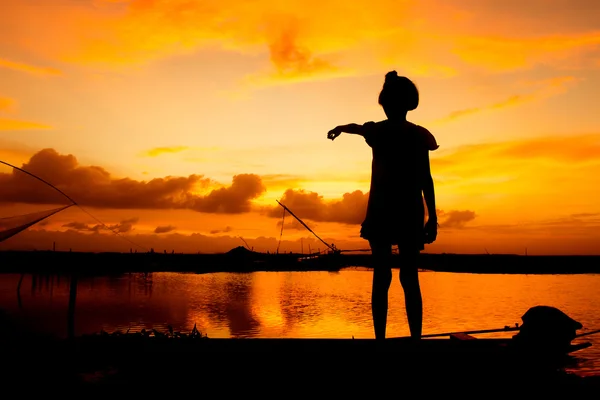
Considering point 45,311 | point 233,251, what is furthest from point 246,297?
point 233,251

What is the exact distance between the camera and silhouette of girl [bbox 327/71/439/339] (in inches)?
191

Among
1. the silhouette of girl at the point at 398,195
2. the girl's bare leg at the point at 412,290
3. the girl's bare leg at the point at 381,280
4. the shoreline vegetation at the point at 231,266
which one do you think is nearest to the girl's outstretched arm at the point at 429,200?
the silhouette of girl at the point at 398,195

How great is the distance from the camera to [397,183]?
4.93 metres

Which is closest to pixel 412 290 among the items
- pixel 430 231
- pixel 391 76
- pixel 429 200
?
pixel 430 231

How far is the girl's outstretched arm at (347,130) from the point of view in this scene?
4.92 m

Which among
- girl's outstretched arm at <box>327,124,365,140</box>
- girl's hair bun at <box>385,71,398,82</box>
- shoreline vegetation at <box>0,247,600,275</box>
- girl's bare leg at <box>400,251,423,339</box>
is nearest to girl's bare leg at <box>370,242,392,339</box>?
girl's bare leg at <box>400,251,423,339</box>

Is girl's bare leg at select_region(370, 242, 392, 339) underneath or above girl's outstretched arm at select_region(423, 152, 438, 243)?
underneath

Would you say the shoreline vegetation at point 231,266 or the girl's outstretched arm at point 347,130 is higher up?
the girl's outstretched arm at point 347,130

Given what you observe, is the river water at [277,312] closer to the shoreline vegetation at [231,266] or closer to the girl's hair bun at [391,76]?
the girl's hair bun at [391,76]

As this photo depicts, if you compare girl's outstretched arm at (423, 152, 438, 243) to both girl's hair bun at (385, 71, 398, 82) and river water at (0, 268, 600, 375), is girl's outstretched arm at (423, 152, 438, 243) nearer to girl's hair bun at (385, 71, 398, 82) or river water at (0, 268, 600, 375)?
girl's hair bun at (385, 71, 398, 82)

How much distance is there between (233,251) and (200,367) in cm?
15817

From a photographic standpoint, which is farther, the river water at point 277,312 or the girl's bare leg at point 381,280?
the river water at point 277,312

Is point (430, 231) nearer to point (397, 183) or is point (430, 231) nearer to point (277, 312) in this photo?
point (397, 183)

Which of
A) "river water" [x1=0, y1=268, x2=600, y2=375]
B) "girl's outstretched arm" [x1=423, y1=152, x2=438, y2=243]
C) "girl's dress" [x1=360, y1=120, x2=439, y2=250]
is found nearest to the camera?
"girl's dress" [x1=360, y1=120, x2=439, y2=250]
